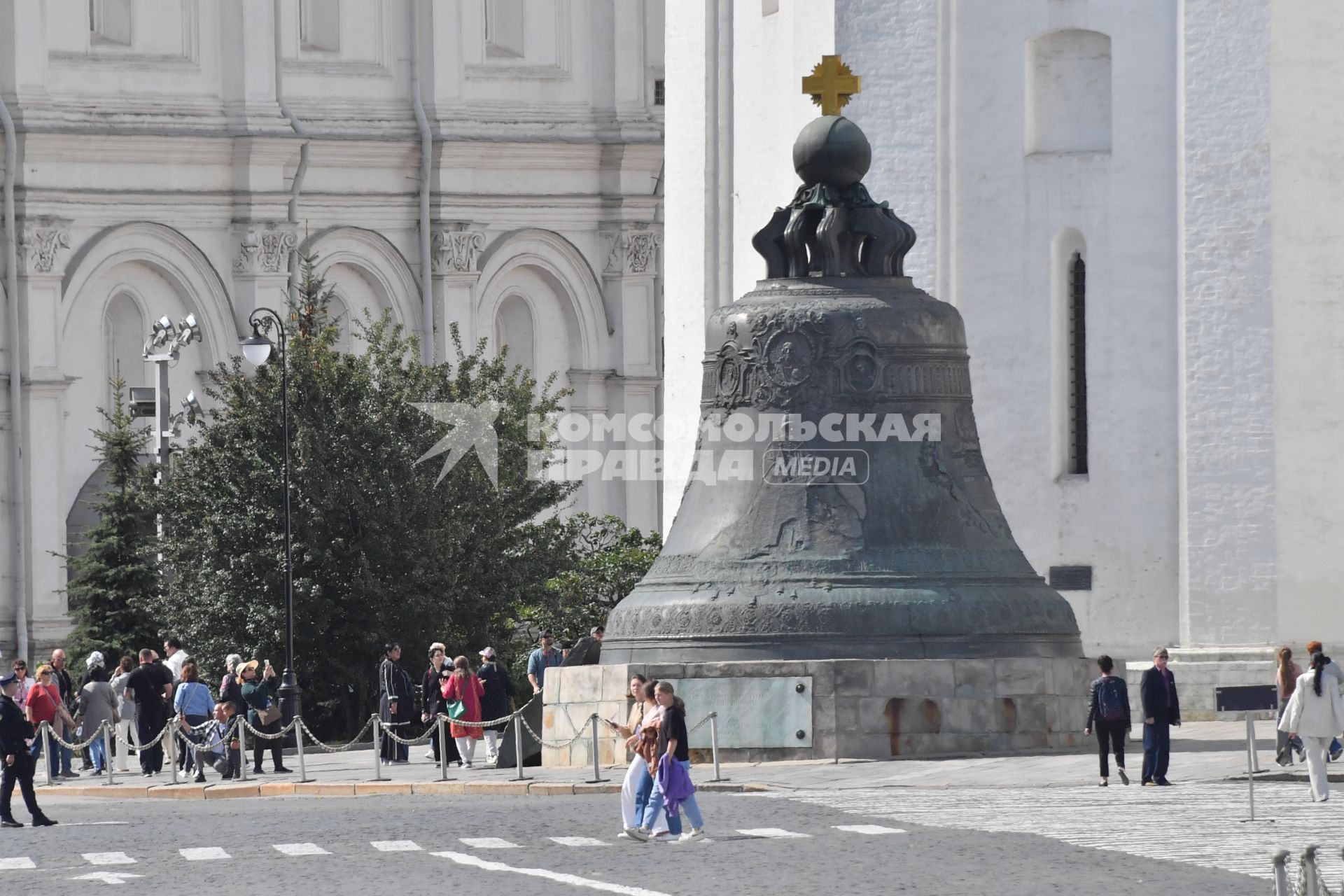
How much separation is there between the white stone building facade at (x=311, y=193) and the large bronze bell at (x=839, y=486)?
3128 cm

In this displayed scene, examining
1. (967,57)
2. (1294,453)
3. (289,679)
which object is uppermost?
(967,57)

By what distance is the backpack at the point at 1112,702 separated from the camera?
25094 millimetres

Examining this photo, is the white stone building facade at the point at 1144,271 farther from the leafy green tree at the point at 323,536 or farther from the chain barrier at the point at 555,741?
the leafy green tree at the point at 323,536

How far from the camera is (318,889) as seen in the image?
1852 centimetres

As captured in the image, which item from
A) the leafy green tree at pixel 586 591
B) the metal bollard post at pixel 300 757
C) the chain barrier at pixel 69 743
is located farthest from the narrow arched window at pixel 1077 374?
the chain barrier at pixel 69 743

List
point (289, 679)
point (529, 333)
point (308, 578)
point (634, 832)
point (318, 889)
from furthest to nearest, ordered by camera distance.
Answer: point (529, 333)
point (308, 578)
point (289, 679)
point (634, 832)
point (318, 889)

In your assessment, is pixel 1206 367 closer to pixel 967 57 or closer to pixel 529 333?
pixel 967 57

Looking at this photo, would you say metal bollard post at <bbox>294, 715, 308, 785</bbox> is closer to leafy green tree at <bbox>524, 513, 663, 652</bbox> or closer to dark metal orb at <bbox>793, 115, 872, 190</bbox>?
dark metal orb at <bbox>793, 115, 872, 190</bbox>

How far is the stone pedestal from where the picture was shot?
26047 millimetres

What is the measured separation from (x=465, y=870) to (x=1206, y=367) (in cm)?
1612

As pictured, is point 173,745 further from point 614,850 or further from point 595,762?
point 614,850

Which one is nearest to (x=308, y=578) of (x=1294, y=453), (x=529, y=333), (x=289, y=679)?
(x=289, y=679)

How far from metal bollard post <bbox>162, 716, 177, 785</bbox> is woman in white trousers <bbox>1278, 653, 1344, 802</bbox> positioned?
11.4m

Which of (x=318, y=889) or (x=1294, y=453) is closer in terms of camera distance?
(x=318, y=889)
